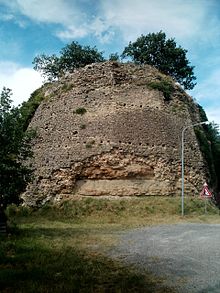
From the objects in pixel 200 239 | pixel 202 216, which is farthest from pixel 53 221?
pixel 200 239

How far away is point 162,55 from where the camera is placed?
46.7 meters

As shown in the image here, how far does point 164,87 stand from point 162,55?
20.8 meters

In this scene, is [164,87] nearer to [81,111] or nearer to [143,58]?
[81,111]

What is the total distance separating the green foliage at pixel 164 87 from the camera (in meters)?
26.8

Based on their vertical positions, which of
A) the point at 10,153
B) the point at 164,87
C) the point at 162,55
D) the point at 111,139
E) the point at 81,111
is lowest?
the point at 10,153

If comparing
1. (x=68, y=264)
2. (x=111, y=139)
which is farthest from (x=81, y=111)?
(x=68, y=264)

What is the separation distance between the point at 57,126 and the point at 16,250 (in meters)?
16.2

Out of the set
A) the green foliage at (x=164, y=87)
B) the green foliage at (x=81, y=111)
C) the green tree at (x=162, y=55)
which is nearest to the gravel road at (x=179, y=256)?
the green foliage at (x=81, y=111)

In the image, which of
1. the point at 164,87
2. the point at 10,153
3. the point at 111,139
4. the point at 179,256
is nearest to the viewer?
the point at 179,256

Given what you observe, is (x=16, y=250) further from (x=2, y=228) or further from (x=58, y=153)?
(x=58, y=153)

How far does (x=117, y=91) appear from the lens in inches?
1021

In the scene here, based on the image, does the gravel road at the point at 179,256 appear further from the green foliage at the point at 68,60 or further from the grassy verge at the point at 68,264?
the green foliage at the point at 68,60

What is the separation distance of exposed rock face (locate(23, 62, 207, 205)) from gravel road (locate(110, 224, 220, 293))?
958 centimetres

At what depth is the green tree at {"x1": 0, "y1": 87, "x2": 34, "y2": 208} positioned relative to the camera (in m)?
13.7
